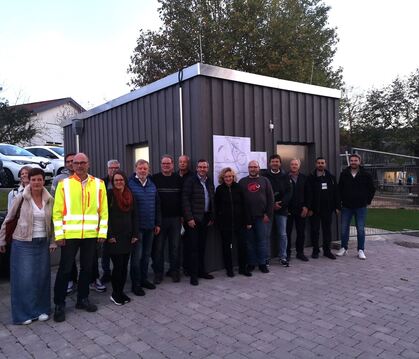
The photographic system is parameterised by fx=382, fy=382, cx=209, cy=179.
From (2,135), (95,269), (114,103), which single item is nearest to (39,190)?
(95,269)

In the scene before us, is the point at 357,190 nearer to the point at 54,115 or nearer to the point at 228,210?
the point at 228,210

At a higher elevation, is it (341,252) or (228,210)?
(228,210)

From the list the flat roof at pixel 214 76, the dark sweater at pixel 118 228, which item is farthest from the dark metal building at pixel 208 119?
the dark sweater at pixel 118 228

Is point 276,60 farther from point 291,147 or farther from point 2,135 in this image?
point 2,135

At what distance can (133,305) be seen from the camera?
4484mm

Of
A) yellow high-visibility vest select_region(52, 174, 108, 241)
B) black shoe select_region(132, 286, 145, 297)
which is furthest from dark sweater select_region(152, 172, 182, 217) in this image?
yellow high-visibility vest select_region(52, 174, 108, 241)

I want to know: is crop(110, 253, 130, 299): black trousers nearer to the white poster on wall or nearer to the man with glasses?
the man with glasses

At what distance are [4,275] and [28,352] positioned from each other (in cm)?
270

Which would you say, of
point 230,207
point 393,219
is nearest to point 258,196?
point 230,207

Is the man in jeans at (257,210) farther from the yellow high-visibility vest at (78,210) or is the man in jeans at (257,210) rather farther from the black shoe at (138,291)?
the yellow high-visibility vest at (78,210)

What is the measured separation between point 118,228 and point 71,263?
0.62 m

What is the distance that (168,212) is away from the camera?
208 inches

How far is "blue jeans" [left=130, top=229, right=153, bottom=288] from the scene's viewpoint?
486cm

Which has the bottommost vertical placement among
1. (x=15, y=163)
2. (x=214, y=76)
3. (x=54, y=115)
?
(x=15, y=163)
